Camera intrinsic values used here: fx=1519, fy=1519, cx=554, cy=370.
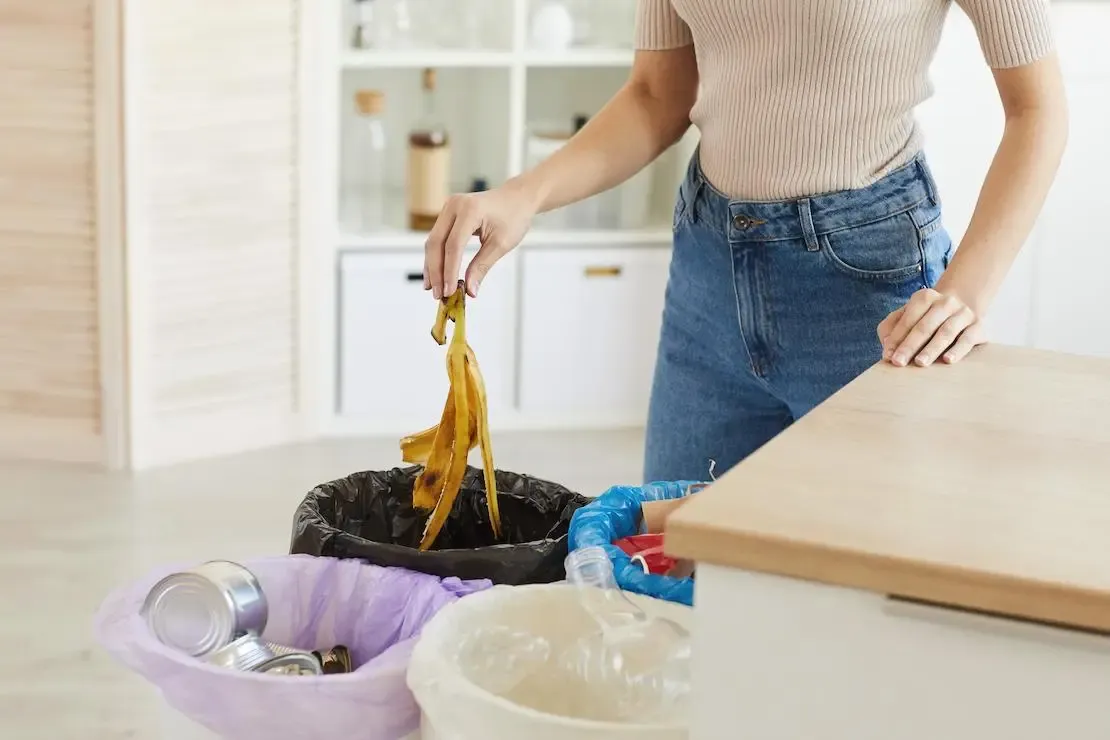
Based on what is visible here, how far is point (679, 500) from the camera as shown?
4.16 feet

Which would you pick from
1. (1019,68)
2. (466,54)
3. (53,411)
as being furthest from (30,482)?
(1019,68)

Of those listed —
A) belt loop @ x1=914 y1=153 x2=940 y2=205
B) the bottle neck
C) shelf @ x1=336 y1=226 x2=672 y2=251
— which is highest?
belt loop @ x1=914 y1=153 x2=940 y2=205

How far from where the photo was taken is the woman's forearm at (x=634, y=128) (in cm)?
154

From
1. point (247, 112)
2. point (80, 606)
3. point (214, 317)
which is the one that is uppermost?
point (247, 112)

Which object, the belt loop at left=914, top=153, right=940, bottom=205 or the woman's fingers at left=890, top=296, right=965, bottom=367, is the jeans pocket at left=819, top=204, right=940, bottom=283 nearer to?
the belt loop at left=914, top=153, right=940, bottom=205

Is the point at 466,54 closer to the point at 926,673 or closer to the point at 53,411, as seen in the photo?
the point at 53,411

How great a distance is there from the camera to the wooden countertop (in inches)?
31.0

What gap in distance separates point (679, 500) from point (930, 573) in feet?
1.61

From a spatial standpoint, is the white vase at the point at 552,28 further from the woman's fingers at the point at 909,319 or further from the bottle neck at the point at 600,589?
the bottle neck at the point at 600,589

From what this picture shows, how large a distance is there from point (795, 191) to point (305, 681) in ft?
2.34

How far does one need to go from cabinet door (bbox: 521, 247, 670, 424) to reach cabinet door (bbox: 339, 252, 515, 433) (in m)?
0.07

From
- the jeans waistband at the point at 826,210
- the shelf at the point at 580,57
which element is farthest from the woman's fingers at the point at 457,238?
the shelf at the point at 580,57

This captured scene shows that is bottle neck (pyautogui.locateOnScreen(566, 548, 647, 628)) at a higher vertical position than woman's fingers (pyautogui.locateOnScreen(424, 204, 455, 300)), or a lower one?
lower

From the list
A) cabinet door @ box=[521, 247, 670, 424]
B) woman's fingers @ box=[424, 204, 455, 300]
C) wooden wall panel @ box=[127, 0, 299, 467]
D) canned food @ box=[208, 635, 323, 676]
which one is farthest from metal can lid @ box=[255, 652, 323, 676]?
cabinet door @ box=[521, 247, 670, 424]
